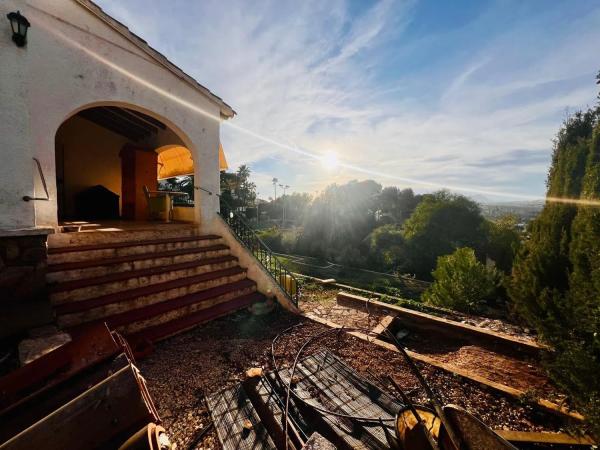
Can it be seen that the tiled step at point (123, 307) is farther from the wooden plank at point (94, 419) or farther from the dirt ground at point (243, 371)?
the wooden plank at point (94, 419)

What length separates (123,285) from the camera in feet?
16.1

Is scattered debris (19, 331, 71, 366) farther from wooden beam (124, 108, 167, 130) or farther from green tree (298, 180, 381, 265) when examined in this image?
green tree (298, 180, 381, 265)

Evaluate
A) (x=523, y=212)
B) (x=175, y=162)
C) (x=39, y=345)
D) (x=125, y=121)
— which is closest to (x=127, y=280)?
(x=39, y=345)

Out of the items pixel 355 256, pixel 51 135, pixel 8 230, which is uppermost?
pixel 51 135

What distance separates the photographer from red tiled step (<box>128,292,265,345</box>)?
4547 millimetres

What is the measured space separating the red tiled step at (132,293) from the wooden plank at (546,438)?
5.61m

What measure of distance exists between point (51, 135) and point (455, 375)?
8192 mm

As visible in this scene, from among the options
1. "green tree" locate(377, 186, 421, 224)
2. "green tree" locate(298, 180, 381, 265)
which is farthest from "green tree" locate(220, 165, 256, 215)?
"green tree" locate(377, 186, 421, 224)

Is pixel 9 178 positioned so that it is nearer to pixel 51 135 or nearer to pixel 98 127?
pixel 51 135

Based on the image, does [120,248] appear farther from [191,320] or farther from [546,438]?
[546,438]

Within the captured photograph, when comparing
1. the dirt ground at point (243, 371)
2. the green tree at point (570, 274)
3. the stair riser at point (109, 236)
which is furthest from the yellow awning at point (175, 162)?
the green tree at point (570, 274)

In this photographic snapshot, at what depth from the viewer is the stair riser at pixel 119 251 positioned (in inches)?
187

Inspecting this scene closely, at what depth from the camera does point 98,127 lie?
1016 centimetres

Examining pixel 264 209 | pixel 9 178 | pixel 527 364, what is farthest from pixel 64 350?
pixel 264 209
